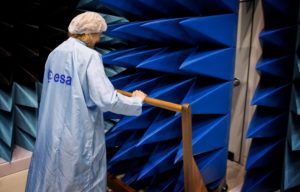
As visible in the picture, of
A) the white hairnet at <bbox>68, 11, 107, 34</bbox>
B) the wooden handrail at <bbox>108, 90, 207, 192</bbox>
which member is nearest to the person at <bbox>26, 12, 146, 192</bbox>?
the white hairnet at <bbox>68, 11, 107, 34</bbox>

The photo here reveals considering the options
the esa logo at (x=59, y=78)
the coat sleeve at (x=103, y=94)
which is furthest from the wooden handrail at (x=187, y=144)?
the esa logo at (x=59, y=78)

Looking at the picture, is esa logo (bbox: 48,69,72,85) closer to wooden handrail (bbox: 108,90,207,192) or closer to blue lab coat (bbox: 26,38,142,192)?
blue lab coat (bbox: 26,38,142,192)

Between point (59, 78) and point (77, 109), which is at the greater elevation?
point (59, 78)

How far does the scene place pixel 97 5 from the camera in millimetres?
2389

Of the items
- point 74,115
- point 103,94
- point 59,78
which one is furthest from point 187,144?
point 59,78

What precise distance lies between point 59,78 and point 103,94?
249 millimetres

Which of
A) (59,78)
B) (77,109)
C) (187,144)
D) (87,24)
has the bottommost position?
(187,144)

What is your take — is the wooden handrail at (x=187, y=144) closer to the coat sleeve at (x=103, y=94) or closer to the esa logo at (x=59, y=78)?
the coat sleeve at (x=103, y=94)

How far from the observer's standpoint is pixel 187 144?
1258mm

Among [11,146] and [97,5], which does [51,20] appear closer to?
[97,5]

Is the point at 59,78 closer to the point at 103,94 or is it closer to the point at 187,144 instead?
the point at 103,94

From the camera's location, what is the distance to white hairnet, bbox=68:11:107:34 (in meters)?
1.32

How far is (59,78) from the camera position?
53.6 inches

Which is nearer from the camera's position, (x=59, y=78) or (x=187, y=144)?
(x=187, y=144)
